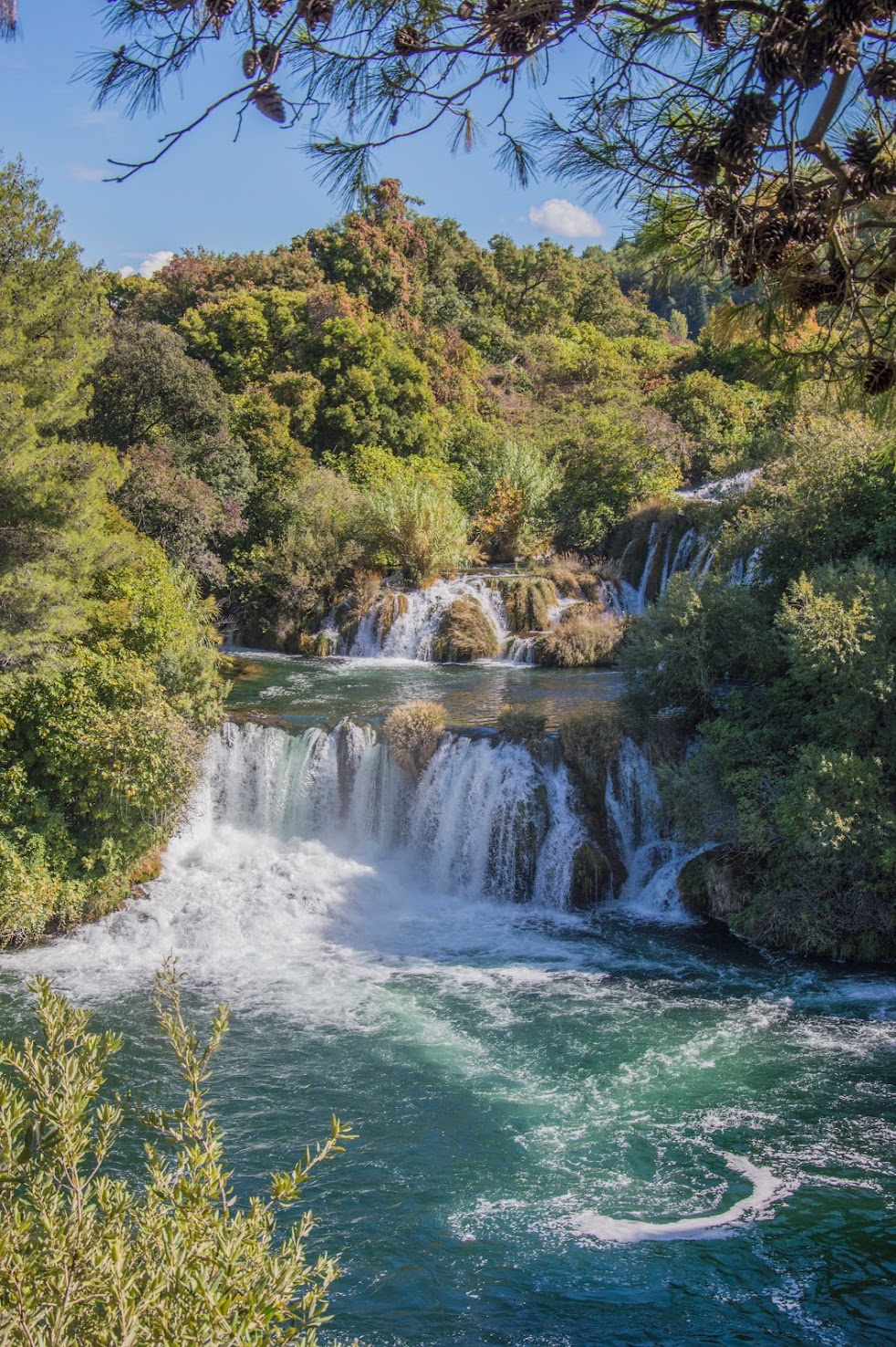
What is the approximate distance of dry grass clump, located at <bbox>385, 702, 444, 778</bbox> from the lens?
13.6m

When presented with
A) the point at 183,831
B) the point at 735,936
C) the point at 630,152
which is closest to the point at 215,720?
the point at 183,831

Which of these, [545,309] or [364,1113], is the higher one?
[545,309]

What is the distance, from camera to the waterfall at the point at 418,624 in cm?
1948

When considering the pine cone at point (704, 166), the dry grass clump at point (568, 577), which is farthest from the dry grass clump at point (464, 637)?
the pine cone at point (704, 166)

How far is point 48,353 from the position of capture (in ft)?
41.5

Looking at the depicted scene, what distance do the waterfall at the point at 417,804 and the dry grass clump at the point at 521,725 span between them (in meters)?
0.15

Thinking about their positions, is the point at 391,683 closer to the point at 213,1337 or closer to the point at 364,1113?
the point at 364,1113

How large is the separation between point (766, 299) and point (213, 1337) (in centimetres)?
411

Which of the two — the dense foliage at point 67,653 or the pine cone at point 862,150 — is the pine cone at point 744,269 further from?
the dense foliage at point 67,653

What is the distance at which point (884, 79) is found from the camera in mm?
3223

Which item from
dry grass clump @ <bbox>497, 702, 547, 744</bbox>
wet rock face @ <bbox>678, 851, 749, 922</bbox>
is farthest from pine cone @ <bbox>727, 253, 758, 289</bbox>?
dry grass clump @ <bbox>497, 702, 547, 744</bbox>

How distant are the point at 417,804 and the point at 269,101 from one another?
10.5 metres

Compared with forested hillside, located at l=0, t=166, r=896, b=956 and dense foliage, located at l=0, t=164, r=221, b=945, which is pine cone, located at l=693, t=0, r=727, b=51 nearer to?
forested hillside, located at l=0, t=166, r=896, b=956

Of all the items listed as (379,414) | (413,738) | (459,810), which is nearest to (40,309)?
(413,738)
